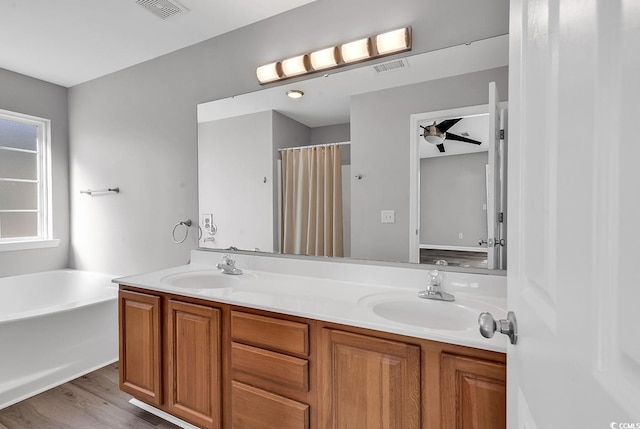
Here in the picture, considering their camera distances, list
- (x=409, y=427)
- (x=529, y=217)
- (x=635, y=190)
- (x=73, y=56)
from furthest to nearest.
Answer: (x=73, y=56)
(x=409, y=427)
(x=529, y=217)
(x=635, y=190)

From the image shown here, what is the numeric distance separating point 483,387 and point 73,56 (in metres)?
3.51

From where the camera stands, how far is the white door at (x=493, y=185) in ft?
4.80

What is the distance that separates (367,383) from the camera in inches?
47.1

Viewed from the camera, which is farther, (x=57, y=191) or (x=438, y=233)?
(x=57, y=191)

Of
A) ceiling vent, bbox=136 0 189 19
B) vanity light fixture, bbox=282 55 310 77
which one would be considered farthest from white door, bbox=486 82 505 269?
ceiling vent, bbox=136 0 189 19

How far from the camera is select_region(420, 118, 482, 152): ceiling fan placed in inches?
65.0

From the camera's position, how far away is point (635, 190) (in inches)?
12.8

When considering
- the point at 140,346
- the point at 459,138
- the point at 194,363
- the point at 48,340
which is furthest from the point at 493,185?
the point at 48,340

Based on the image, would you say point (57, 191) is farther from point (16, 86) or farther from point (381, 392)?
point (381, 392)

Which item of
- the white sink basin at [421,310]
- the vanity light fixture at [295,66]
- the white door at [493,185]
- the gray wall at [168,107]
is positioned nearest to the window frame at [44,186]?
the gray wall at [168,107]

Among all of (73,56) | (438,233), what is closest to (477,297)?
(438,233)

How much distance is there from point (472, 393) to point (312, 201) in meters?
1.28

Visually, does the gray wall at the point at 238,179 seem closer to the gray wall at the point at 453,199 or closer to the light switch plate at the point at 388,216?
the light switch plate at the point at 388,216

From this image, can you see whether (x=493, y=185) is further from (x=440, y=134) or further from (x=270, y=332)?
(x=270, y=332)
